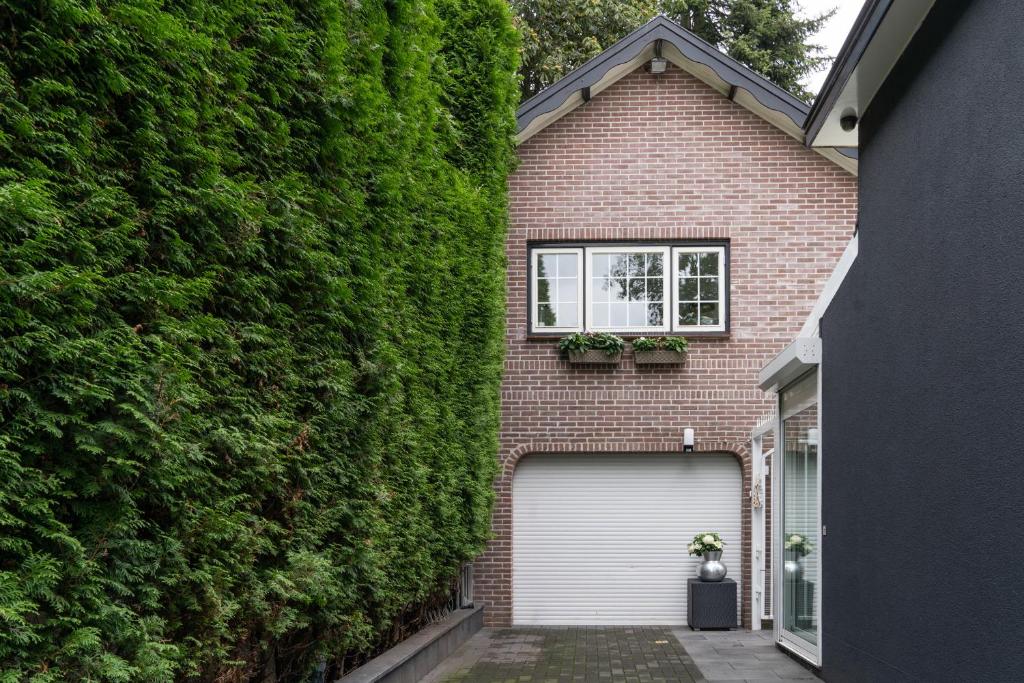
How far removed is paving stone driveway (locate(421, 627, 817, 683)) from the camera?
30.5 ft

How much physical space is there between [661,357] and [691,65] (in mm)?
3851

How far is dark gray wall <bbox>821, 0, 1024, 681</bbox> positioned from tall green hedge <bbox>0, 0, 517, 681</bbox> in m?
3.09

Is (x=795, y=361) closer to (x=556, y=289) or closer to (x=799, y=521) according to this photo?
(x=799, y=521)

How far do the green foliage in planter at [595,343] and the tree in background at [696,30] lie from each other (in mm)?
11061

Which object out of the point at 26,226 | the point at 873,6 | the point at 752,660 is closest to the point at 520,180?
the point at 752,660

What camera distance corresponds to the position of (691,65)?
14055 mm

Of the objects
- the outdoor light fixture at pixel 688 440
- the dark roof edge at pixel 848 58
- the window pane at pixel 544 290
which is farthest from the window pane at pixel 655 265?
the dark roof edge at pixel 848 58

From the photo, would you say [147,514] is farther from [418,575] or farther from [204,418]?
[418,575]

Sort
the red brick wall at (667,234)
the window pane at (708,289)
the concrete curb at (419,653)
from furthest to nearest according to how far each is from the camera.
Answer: the window pane at (708,289) < the red brick wall at (667,234) < the concrete curb at (419,653)

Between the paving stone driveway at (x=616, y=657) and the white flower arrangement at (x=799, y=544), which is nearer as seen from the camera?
the paving stone driveway at (x=616, y=657)

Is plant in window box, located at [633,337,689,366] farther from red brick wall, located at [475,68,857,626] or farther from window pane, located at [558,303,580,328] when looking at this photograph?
window pane, located at [558,303,580,328]

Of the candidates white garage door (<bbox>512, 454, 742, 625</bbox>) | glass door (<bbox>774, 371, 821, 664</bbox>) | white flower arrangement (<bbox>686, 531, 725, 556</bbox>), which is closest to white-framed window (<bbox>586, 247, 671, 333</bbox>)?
white garage door (<bbox>512, 454, 742, 625</bbox>)

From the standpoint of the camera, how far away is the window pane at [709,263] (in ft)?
45.9

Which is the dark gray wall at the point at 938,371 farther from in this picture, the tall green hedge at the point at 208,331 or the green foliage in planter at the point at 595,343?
the green foliage in planter at the point at 595,343
